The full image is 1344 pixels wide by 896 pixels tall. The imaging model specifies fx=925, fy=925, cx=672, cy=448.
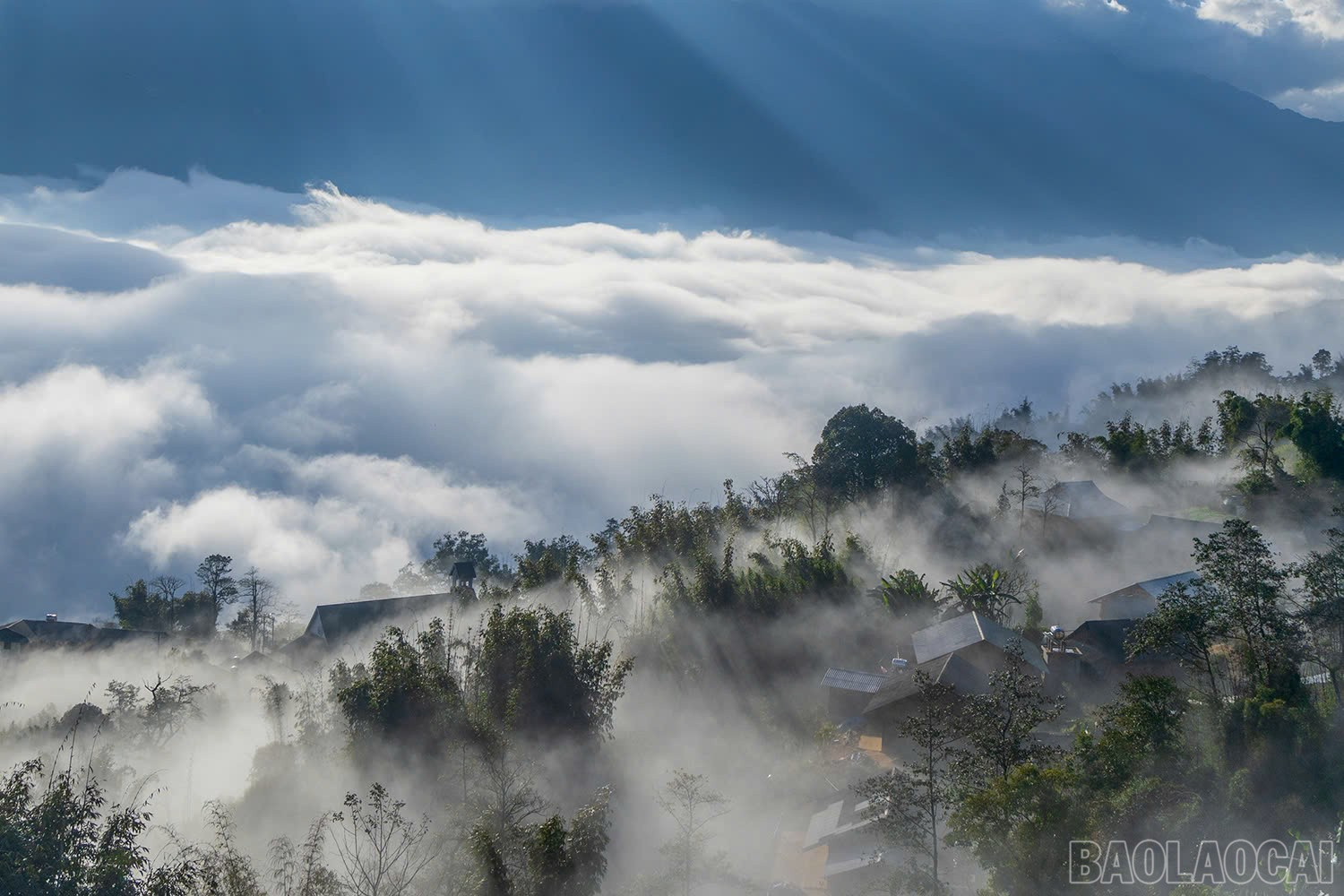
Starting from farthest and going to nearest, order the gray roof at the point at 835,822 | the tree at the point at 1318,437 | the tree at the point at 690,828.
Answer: the tree at the point at 1318,437 → the gray roof at the point at 835,822 → the tree at the point at 690,828

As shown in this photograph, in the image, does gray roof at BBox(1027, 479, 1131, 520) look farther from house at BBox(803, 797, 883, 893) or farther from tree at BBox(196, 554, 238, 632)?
tree at BBox(196, 554, 238, 632)

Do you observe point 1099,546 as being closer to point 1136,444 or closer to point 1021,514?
point 1021,514

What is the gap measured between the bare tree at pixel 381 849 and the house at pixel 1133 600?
28091 mm

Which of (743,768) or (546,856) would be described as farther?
(743,768)

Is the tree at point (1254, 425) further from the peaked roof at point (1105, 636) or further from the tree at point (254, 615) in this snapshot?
the tree at point (254, 615)

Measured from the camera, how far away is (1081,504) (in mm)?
46906

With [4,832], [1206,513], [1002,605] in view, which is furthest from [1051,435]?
[4,832]

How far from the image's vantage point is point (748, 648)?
36.9 metres

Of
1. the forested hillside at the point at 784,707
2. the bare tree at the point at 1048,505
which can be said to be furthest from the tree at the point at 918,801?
the bare tree at the point at 1048,505

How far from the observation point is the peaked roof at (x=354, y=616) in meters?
53.3

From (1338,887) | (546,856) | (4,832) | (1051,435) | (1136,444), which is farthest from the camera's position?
(1051,435)

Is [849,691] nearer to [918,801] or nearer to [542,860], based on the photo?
[918,801]

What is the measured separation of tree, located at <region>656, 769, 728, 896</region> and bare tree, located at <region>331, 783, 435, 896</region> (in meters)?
5.91

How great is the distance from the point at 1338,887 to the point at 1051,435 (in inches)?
4269
